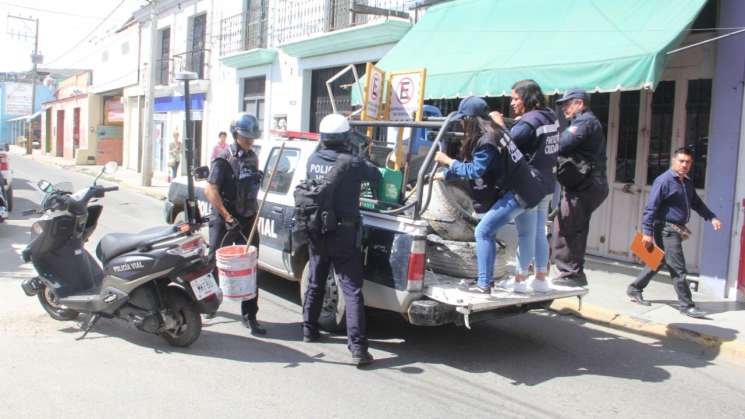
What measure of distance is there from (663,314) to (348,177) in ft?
13.1

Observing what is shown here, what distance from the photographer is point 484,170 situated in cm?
485

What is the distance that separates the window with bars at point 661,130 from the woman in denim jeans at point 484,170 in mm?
4680

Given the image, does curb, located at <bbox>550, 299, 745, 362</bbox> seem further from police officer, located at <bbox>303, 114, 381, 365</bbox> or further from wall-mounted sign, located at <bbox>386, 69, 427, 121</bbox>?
police officer, located at <bbox>303, 114, 381, 365</bbox>

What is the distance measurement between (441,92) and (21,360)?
6162mm

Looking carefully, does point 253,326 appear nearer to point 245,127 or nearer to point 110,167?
point 245,127

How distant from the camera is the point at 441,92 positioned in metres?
8.90

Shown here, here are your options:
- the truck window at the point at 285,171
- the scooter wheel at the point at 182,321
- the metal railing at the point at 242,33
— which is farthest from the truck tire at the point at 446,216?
the metal railing at the point at 242,33

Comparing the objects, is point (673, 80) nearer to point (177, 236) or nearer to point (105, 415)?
point (177, 236)

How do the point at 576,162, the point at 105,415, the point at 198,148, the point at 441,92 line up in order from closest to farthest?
the point at 105,415, the point at 576,162, the point at 441,92, the point at 198,148

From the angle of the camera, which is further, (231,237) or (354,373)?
(231,237)

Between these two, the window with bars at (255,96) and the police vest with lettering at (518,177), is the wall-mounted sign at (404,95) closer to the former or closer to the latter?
the police vest with lettering at (518,177)

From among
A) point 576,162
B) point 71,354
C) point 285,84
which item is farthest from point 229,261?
point 285,84

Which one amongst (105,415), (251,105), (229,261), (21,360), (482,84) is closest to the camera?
(105,415)

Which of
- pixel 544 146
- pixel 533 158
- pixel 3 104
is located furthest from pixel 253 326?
pixel 3 104
